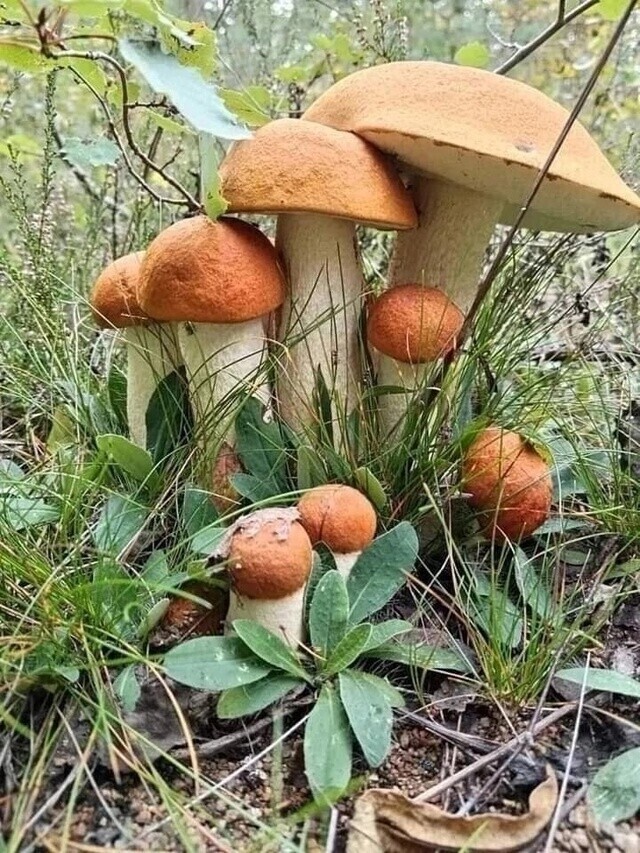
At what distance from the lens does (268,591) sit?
4.10 ft

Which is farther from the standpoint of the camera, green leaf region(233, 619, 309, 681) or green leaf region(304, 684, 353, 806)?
green leaf region(233, 619, 309, 681)

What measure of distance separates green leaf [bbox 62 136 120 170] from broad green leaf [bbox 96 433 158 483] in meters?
0.90

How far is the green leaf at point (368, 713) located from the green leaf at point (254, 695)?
0.29 ft

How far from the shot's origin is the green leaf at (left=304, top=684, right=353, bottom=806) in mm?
1115

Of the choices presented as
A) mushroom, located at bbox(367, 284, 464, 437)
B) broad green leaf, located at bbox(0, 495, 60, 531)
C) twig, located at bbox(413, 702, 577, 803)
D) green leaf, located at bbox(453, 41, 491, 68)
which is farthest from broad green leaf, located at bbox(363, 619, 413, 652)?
green leaf, located at bbox(453, 41, 491, 68)

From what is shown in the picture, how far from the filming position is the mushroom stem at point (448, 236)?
1704 millimetres

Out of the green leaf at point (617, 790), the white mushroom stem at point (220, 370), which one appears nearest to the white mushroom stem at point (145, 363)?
the white mushroom stem at point (220, 370)

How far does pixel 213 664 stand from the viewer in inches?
48.7

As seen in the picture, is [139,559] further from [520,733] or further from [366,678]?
[520,733]

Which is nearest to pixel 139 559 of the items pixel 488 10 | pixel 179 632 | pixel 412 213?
pixel 179 632

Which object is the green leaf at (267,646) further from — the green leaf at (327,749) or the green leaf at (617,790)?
the green leaf at (617,790)

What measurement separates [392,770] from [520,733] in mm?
228

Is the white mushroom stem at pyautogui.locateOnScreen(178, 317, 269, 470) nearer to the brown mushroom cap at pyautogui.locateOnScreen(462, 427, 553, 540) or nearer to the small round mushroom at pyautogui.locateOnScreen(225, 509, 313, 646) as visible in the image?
the small round mushroom at pyautogui.locateOnScreen(225, 509, 313, 646)

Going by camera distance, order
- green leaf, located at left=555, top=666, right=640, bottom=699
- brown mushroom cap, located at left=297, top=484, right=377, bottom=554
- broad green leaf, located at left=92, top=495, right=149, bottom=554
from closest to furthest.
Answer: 1. green leaf, located at left=555, top=666, right=640, bottom=699
2. brown mushroom cap, located at left=297, top=484, right=377, bottom=554
3. broad green leaf, located at left=92, top=495, right=149, bottom=554
